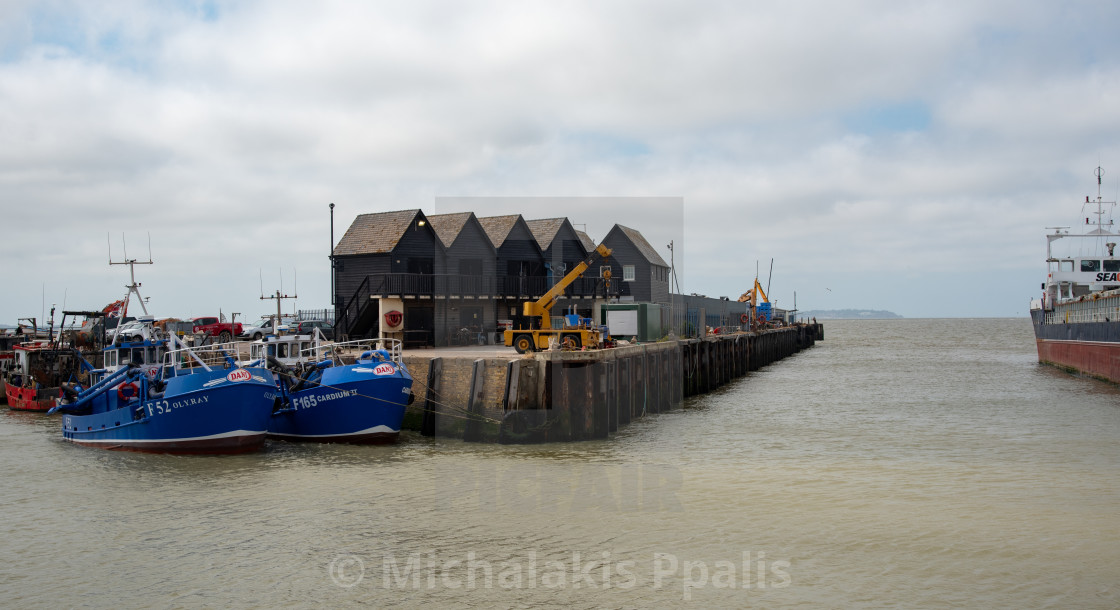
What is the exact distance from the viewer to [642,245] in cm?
6003

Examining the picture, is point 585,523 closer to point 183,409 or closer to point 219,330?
point 183,409

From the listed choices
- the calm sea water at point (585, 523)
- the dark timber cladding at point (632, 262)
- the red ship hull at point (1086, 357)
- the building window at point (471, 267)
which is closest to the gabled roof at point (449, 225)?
the building window at point (471, 267)

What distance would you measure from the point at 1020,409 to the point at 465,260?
88.2ft

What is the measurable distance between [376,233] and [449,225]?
4.11 metres

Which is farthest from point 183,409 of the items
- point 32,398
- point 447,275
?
point 447,275

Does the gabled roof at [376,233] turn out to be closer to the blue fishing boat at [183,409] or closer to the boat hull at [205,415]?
the blue fishing boat at [183,409]

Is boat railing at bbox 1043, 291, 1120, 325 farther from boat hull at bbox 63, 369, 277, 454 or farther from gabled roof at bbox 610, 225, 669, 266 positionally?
boat hull at bbox 63, 369, 277, 454

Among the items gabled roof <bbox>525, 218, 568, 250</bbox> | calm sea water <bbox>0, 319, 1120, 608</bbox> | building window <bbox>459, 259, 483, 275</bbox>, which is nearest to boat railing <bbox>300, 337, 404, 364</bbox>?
calm sea water <bbox>0, 319, 1120, 608</bbox>

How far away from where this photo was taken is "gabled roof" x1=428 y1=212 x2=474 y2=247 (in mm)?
42969

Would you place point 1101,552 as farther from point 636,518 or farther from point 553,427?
point 553,427

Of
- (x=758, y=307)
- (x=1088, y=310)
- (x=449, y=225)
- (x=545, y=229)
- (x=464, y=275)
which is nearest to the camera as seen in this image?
(x=464, y=275)

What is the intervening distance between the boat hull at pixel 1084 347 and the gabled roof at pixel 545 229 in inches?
1186

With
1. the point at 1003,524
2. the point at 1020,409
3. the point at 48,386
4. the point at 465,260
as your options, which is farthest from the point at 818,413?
the point at 48,386

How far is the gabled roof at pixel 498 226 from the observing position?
46247 millimetres
